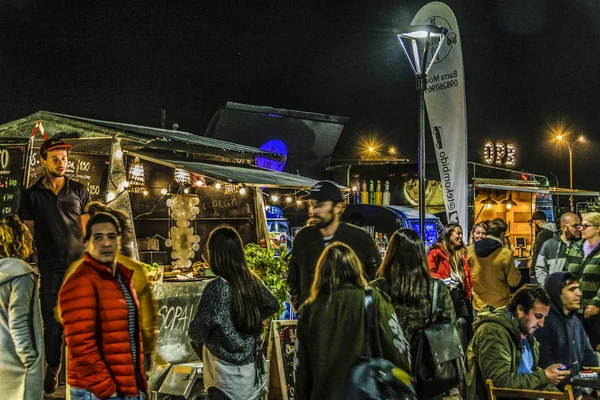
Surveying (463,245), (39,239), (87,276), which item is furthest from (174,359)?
(463,245)

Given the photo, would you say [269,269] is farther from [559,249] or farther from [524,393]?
[559,249]

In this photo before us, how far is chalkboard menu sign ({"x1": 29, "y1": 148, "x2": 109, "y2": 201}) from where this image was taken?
962 cm

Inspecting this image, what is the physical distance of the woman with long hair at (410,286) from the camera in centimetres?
511

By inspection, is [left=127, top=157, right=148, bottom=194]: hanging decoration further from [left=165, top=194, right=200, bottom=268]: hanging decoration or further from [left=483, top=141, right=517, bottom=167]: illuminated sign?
[left=483, top=141, right=517, bottom=167]: illuminated sign

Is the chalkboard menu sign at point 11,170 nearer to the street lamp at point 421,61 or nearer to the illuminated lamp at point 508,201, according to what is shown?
the street lamp at point 421,61

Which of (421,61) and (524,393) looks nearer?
(524,393)

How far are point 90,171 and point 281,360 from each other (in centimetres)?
437

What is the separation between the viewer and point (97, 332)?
4.25m

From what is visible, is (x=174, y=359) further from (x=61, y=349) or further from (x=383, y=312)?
(x=383, y=312)

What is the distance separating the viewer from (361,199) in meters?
21.8

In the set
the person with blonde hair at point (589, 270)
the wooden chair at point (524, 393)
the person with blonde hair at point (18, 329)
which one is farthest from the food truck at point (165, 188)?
the person with blonde hair at point (589, 270)

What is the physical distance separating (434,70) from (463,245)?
2.97 metres

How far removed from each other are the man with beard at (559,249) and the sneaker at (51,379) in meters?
6.09

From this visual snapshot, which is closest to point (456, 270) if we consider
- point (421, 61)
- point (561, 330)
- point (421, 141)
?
point (421, 141)
